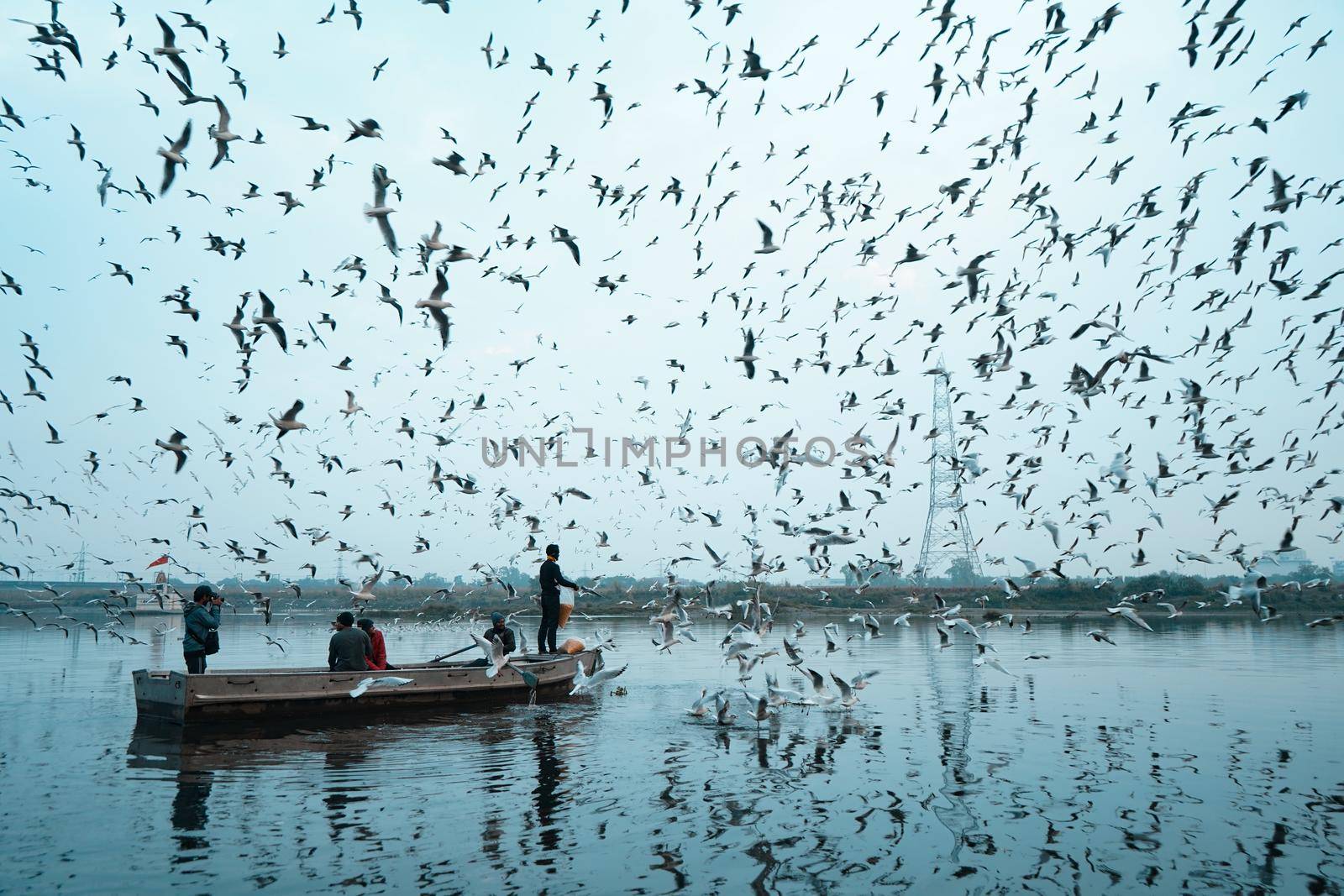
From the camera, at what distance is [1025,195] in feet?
61.7

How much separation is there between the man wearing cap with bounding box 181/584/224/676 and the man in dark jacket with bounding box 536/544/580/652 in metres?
7.16

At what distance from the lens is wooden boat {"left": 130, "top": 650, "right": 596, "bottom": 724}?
17938 millimetres

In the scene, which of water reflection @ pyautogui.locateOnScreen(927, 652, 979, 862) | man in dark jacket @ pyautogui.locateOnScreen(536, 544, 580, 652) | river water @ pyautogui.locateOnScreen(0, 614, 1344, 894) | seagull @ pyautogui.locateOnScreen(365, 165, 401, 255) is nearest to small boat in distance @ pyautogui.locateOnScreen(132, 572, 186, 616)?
river water @ pyautogui.locateOnScreen(0, 614, 1344, 894)

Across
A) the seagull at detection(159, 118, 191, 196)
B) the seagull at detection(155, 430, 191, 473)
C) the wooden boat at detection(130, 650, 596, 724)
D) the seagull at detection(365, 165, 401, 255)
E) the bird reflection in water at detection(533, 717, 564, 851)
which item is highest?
the seagull at detection(159, 118, 191, 196)

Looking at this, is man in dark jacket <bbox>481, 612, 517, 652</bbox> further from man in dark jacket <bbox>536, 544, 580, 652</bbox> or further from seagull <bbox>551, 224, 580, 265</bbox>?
seagull <bbox>551, 224, 580, 265</bbox>

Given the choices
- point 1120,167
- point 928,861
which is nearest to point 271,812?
point 928,861

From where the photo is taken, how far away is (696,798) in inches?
512

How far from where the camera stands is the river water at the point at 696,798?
9805mm

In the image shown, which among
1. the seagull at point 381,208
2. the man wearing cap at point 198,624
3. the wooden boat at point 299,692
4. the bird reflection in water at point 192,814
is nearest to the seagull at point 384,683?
the wooden boat at point 299,692

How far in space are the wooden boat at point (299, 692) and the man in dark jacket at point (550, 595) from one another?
2004 mm

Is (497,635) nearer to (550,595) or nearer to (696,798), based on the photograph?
(550,595)

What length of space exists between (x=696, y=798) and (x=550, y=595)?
36.2 feet

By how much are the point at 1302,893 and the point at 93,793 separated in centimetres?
1472

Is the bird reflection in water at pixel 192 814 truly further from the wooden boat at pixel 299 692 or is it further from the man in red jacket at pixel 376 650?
the man in red jacket at pixel 376 650
